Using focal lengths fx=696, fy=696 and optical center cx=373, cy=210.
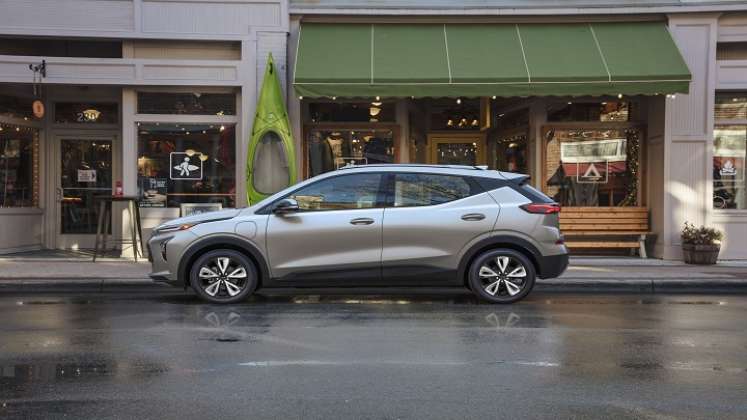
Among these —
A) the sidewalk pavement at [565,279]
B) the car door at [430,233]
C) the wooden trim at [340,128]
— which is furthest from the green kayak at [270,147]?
the car door at [430,233]

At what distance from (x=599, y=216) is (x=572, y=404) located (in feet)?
31.3

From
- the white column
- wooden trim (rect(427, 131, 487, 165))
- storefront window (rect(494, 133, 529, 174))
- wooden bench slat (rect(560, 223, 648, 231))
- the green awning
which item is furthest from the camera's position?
wooden trim (rect(427, 131, 487, 165))

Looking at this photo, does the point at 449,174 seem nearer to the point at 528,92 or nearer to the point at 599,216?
the point at 528,92

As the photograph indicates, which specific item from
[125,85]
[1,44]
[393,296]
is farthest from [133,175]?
[393,296]

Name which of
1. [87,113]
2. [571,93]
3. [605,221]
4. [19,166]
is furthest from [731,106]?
[19,166]

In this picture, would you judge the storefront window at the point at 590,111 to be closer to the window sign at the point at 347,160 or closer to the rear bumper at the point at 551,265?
the window sign at the point at 347,160

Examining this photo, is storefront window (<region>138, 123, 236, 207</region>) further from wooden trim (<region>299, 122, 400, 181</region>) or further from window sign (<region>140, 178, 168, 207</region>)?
wooden trim (<region>299, 122, 400, 181</region>)

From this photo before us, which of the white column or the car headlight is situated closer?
the car headlight

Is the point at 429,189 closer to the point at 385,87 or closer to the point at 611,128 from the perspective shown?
the point at 385,87

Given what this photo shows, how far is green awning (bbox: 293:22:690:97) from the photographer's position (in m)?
12.1

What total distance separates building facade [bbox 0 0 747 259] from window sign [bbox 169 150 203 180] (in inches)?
1.1

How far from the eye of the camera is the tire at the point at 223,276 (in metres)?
8.55

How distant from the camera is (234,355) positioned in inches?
232

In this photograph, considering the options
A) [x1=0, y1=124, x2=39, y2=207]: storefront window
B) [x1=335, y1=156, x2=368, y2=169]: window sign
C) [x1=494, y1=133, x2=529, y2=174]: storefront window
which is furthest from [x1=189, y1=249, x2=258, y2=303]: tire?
[x1=494, y1=133, x2=529, y2=174]: storefront window
